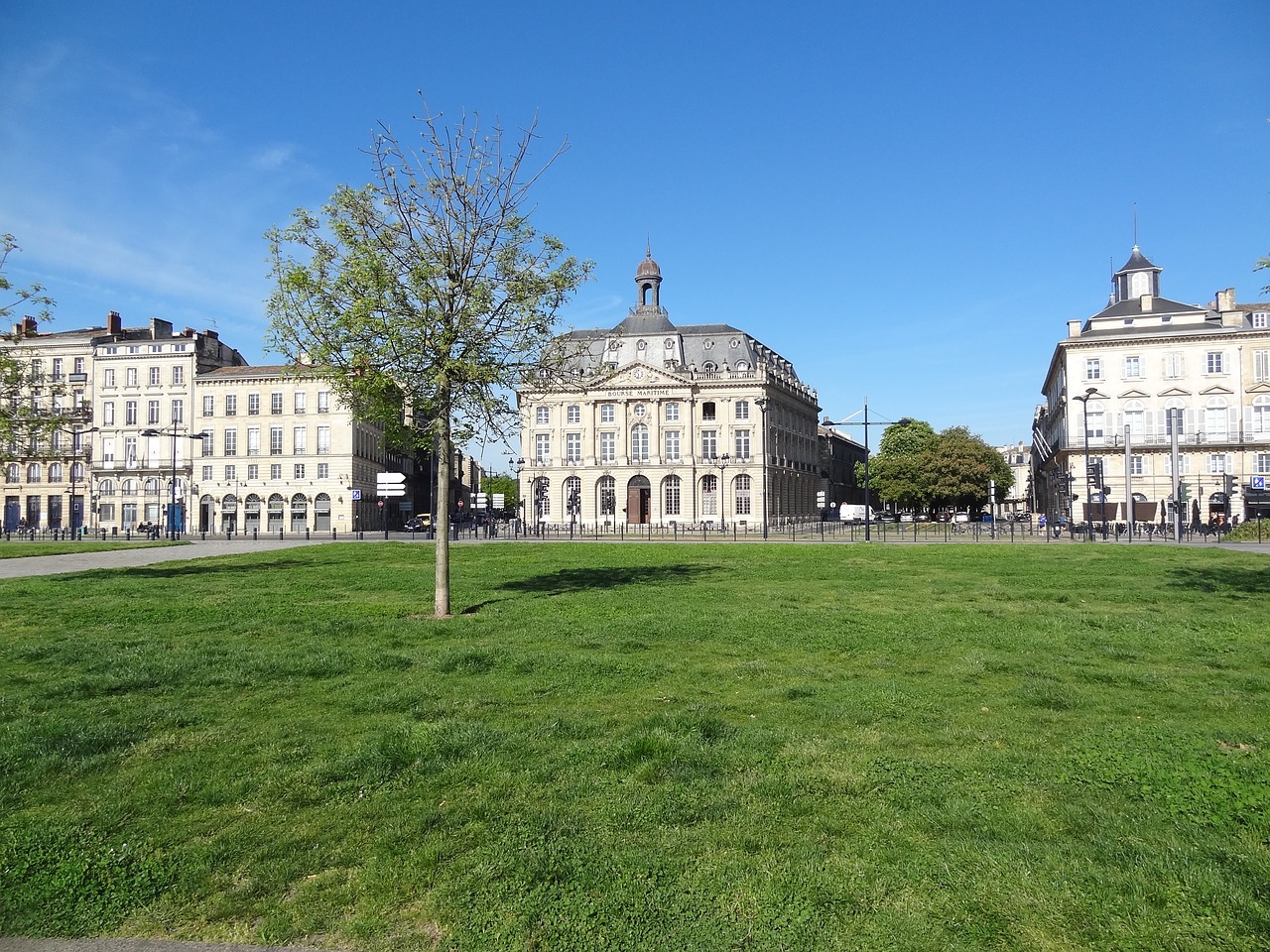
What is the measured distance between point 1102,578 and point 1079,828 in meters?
17.4

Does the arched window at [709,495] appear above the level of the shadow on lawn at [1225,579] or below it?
above

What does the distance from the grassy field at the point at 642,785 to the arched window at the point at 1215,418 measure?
64.3 metres

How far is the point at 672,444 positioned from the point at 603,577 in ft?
221

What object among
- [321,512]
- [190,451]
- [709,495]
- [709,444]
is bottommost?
[321,512]

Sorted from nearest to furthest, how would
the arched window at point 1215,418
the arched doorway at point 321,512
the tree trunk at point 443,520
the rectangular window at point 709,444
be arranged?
the tree trunk at point 443,520
the arched window at point 1215,418
the arched doorway at point 321,512
the rectangular window at point 709,444

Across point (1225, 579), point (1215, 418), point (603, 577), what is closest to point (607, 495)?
point (1215, 418)

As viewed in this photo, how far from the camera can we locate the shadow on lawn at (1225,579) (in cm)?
1775

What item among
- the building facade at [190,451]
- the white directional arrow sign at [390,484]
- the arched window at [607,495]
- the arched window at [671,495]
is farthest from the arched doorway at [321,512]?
the arched window at [671,495]

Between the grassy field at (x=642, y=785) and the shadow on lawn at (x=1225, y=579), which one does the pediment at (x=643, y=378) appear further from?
the grassy field at (x=642, y=785)

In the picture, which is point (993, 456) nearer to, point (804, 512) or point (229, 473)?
point (804, 512)

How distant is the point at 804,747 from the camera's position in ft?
22.0

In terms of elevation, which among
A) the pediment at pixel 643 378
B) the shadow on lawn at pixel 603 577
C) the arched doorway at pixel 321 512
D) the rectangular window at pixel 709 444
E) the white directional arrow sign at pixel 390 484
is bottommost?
the shadow on lawn at pixel 603 577

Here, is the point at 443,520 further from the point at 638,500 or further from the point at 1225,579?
the point at 638,500

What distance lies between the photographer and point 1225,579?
19953 millimetres
